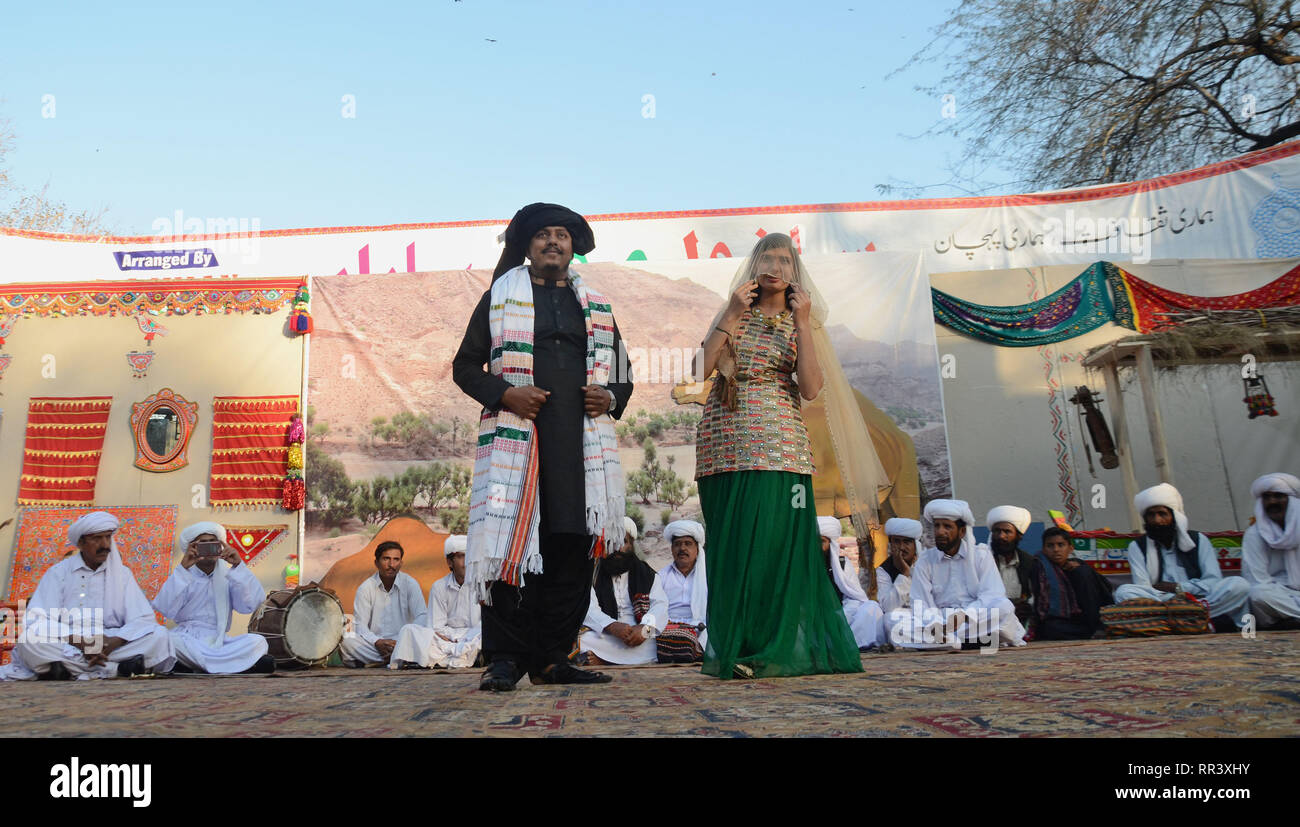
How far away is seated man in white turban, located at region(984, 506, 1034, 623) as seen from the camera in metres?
6.29

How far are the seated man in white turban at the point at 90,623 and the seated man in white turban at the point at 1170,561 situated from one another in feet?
19.4

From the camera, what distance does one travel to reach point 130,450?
7.61 metres

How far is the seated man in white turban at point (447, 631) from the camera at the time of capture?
20.6ft

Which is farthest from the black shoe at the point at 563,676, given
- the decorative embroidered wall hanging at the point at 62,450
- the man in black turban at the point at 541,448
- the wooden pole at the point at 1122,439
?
the decorative embroidered wall hanging at the point at 62,450

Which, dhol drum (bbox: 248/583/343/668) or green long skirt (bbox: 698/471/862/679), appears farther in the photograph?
dhol drum (bbox: 248/583/343/668)

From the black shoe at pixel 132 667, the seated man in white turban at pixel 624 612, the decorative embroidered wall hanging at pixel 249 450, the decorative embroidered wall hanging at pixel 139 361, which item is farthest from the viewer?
the decorative embroidered wall hanging at pixel 139 361

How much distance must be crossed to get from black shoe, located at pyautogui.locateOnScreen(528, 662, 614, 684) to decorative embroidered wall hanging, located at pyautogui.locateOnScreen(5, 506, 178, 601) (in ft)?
17.3

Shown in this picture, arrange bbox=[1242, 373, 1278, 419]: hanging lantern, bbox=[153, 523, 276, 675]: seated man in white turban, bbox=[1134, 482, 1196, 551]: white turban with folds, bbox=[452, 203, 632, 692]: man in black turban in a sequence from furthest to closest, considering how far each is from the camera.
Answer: bbox=[1242, 373, 1278, 419]: hanging lantern
bbox=[1134, 482, 1196, 551]: white turban with folds
bbox=[153, 523, 276, 675]: seated man in white turban
bbox=[452, 203, 632, 692]: man in black turban

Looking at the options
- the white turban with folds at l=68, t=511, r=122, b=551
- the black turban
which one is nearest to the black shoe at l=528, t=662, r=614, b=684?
the black turban

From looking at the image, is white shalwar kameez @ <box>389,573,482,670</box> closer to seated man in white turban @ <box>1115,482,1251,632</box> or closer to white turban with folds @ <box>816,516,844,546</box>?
white turban with folds @ <box>816,516,844,546</box>

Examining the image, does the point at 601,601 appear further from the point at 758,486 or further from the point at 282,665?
the point at 758,486

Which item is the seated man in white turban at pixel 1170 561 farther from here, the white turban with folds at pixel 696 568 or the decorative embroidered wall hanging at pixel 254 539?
the decorative embroidered wall hanging at pixel 254 539

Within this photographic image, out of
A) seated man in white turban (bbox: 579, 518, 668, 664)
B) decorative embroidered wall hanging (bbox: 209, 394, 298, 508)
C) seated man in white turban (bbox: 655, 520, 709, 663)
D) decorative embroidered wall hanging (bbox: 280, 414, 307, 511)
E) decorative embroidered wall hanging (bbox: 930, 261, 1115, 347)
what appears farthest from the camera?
decorative embroidered wall hanging (bbox: 930, 261, 1115, 347)
